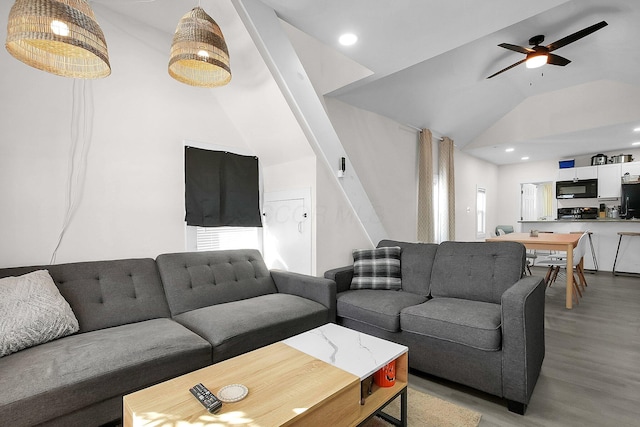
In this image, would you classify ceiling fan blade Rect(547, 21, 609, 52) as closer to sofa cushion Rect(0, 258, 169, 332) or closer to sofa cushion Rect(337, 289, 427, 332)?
sofa cushion Rect(337, 289, 427, 332)

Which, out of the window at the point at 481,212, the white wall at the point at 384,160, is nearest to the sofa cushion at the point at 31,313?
the white wall at the point at 384,160

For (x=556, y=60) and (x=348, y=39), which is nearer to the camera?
(x=348, y=39)

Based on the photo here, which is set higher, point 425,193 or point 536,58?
point 536,58

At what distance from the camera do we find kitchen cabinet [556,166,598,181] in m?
6.35

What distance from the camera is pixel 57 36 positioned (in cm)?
116

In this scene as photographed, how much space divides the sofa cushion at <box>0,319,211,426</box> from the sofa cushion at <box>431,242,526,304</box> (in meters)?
1.98

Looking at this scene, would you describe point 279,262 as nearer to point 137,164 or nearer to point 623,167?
point 137,164

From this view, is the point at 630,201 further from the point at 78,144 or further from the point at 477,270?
the point at 78,144

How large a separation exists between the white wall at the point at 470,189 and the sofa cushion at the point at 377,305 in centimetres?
418

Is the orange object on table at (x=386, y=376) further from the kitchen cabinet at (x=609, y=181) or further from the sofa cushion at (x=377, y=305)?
the kitchen cabinet at (x=609, y=181)

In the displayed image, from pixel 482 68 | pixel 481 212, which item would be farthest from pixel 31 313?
pixel 481 212

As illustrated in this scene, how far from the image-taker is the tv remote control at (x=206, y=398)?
3.56ft

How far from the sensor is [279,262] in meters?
3.36

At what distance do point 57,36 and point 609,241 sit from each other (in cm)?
845
